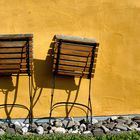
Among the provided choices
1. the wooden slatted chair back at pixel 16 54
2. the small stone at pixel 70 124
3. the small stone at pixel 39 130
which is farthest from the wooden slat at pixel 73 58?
the small stone at pixel 39 130

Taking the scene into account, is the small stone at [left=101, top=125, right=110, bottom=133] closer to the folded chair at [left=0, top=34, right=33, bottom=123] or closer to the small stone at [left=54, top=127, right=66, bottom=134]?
the small stone at [left=54, top=127, right=66, bottom=134]

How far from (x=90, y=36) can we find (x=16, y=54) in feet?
3.81

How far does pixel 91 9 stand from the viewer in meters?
9.73

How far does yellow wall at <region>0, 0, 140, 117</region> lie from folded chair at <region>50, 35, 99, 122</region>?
0.24 metres

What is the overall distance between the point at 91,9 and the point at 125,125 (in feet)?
5.96

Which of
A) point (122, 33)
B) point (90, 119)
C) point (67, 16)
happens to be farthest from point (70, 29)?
point (90, 119)

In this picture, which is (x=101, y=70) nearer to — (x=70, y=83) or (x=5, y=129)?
(x=70, y=83)

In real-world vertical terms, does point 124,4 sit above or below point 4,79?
above

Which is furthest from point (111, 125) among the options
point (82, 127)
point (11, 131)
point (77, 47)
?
point (11, 131)

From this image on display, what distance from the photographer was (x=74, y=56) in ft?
31.4

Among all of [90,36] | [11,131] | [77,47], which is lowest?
[11,131]

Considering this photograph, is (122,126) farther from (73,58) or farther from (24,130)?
(24,130)

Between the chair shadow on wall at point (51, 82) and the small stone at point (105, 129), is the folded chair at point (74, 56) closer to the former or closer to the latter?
the chair shadow on wall at point (51, 82)

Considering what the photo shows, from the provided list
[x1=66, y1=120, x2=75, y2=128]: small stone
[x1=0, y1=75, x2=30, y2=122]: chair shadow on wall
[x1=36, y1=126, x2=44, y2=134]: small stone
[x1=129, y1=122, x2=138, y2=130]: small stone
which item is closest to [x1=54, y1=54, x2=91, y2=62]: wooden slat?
[x1=0, y1=75, x2=30, y2=122]: chair shadow on wall
